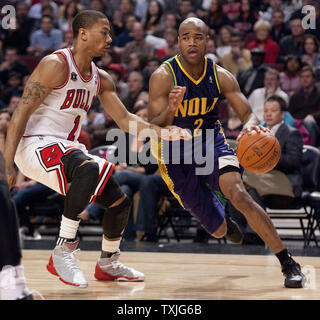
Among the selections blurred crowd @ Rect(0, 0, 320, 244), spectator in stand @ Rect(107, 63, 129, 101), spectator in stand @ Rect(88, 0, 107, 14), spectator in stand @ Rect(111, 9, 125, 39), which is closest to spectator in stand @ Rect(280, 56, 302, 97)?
blurred crowd @ Rect(0, 0, 320, 244)

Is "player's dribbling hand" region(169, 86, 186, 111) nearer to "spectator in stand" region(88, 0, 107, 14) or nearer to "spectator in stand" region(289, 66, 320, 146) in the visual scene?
"spectator in stand" region(289, 66, 320, 146)

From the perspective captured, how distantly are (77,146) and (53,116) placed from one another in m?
0.26

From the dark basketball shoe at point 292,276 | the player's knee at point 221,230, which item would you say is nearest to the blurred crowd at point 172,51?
the player's knee at point 221,230

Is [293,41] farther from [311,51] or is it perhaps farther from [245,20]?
[245,20]

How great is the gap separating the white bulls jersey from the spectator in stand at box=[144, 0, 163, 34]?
6855mm

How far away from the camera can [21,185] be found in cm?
717

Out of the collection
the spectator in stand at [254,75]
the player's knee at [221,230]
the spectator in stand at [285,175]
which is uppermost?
the spectator in stand at [254,75]

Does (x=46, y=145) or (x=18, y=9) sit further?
(x=18, y=9)

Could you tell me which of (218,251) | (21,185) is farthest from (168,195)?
(21,185)

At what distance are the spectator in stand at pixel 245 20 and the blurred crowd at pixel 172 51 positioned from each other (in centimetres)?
A: 2

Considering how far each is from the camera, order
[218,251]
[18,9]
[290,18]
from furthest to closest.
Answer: [18,9], [290,18], [218,251]

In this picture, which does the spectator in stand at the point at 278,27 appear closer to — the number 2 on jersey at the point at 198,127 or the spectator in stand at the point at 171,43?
the spectator in stand at the point at 171,43

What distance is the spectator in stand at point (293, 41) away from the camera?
9.09 metres
